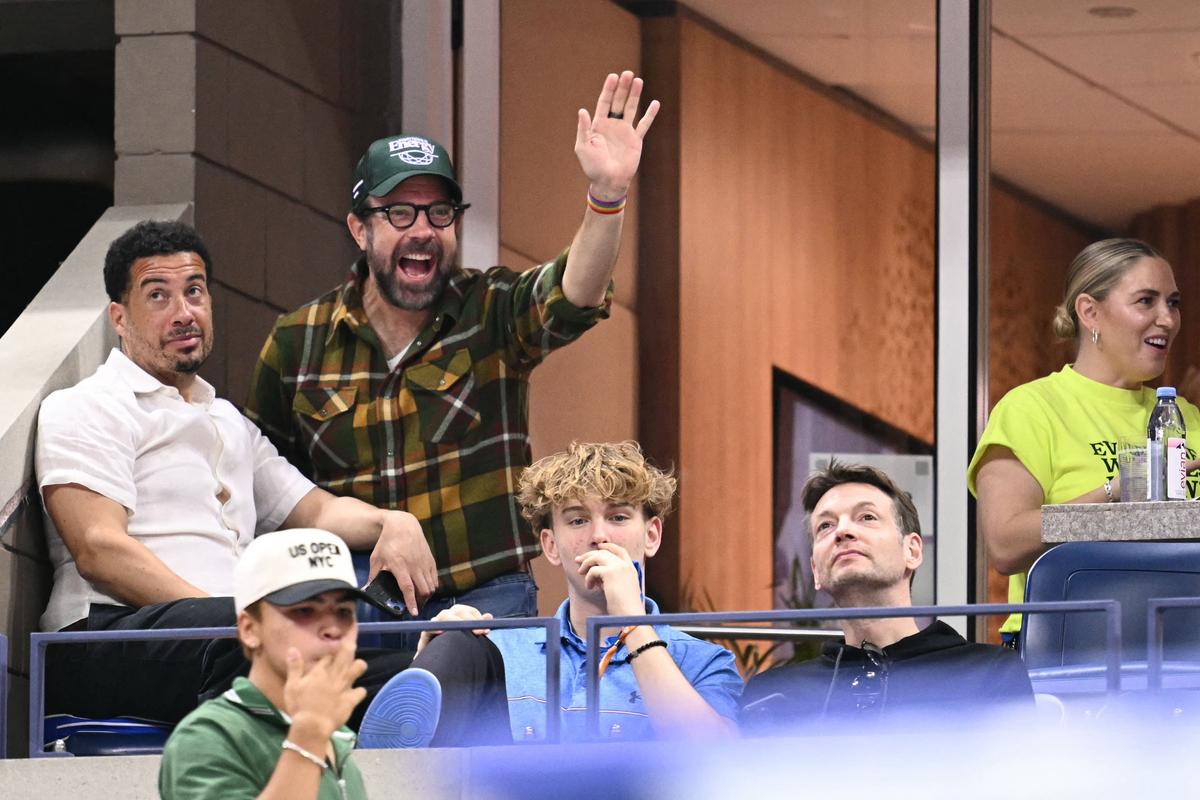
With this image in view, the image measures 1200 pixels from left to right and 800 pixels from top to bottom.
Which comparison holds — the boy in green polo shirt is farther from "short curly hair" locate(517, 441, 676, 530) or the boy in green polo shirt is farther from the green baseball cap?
the green baseball cap

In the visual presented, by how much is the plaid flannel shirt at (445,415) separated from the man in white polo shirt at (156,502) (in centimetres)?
15

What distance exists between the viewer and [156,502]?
5.99 metres

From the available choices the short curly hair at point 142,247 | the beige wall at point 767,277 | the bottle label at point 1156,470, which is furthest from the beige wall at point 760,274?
the bottle label at point 1156,470

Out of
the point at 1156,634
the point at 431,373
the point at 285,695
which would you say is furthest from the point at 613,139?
the point at 285,695

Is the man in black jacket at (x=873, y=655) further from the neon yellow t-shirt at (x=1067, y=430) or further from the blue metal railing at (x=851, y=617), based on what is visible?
the neon yellow t-shirt at (x=1067, y=430)

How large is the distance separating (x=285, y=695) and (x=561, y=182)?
5067 millimetres

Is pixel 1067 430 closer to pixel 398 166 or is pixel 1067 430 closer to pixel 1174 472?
pixel 1174 472

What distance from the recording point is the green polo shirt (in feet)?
11.5

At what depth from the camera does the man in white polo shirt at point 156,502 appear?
5480mm

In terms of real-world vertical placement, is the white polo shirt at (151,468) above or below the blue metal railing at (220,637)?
above

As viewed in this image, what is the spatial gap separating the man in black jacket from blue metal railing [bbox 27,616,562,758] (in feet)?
1.31

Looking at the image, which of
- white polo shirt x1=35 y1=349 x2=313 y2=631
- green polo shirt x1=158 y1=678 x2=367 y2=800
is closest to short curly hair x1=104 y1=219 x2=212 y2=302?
white polo shirt x1=35 y1=349 x2=313 y2=631

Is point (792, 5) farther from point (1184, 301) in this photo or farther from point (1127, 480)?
point (1127, 480)

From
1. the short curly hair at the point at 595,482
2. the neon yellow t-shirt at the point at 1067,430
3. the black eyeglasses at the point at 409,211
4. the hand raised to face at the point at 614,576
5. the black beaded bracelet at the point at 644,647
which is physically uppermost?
the black eyeglasses at the point at 409,211
